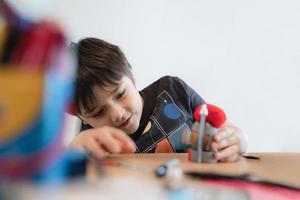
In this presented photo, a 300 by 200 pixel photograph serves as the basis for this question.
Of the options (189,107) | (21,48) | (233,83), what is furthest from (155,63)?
(21,48)

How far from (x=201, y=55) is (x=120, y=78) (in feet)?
1.69

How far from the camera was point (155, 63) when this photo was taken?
123 centimetres

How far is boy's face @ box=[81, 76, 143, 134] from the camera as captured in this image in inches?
29.2

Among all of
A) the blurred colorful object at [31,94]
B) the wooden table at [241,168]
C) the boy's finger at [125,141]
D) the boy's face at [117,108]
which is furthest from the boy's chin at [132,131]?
the blurred colorful object at [31,94]

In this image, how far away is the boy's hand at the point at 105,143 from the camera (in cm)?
43

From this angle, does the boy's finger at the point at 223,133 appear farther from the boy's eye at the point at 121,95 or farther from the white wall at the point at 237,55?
the white wall at the point at 237,55

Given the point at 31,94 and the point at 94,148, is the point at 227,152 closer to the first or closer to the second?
the point at 94,148

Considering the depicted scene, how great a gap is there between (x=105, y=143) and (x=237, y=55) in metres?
0.90

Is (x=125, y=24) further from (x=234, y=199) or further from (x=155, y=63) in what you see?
(x=234, y=199)

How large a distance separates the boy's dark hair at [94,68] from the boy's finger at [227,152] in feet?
1.00

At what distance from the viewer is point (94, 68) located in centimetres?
78

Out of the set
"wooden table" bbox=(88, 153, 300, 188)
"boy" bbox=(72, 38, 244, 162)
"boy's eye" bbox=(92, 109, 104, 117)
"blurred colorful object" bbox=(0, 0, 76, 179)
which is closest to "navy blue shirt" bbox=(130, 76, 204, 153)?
"boy" bbox=(72, 38, 244, 162)

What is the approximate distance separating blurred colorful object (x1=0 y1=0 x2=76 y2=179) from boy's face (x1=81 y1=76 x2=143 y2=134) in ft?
1.66

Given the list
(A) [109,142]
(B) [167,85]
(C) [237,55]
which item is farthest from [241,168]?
(C) [237,55]
